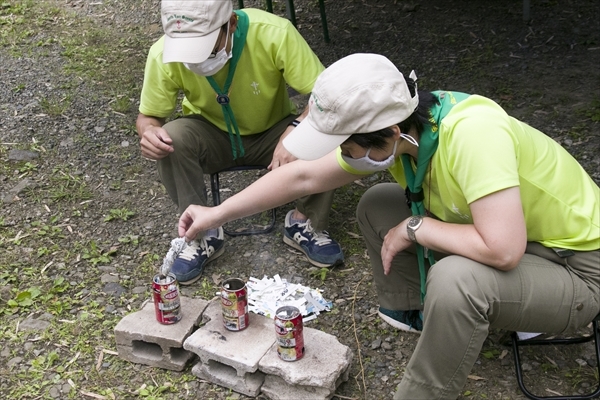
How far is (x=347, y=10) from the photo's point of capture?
7156 millimetres

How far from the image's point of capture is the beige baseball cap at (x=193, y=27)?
3.39 meters

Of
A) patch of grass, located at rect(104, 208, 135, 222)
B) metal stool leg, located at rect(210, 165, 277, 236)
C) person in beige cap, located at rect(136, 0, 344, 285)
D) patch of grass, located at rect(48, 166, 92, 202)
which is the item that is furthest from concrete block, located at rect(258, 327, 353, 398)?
patch of grass, located at rect(48, 166, 92, 202)

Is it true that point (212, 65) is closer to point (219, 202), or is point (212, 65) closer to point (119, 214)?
point (219, 202)

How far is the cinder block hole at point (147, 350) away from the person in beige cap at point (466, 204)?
1180 millimetres

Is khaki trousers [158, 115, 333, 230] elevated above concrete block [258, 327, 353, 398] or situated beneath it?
elevated above

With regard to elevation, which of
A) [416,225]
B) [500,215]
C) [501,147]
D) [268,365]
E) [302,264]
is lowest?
[302,264]

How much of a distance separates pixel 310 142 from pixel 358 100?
25cm

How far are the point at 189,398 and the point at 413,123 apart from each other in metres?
1.49

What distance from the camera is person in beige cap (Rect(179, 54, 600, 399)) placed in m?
2.37

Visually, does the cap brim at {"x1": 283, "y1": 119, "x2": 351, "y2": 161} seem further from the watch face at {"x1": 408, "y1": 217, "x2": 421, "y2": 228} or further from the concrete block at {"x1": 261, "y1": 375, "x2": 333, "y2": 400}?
the concrete block at {"x1": 261, "y1": 375, "x2": 333, "y2": 400}

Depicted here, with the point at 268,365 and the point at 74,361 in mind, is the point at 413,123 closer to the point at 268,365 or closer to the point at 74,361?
the point at 268,365

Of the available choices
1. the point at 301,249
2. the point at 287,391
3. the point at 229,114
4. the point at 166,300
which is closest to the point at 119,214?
the point at 229,114

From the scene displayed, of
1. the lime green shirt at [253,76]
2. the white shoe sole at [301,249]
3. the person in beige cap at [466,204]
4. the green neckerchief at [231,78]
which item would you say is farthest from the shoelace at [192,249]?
the person in beige cap at [466,204]

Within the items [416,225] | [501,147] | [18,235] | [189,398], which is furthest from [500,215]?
[18,235]
